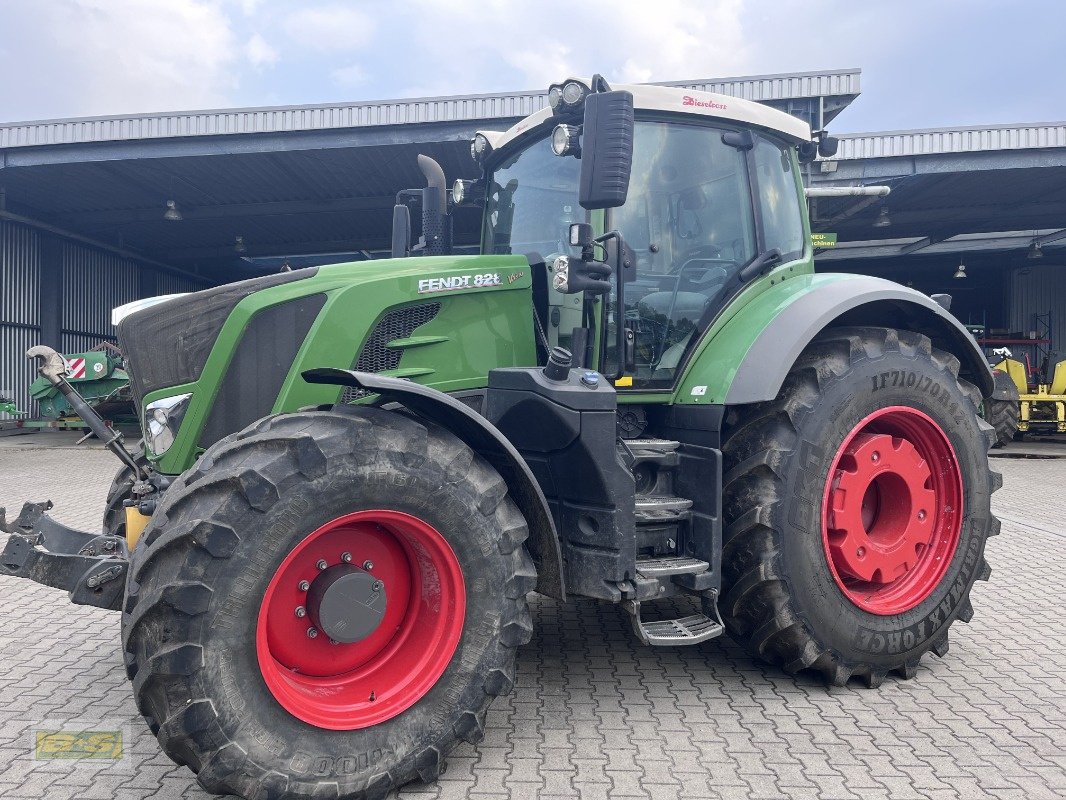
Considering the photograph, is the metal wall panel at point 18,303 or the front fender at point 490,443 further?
the metal wall panel at point 18,303

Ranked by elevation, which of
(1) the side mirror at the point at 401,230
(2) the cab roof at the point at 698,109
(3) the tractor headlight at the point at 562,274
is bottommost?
(3) the tractor headlight at the point at 562,274

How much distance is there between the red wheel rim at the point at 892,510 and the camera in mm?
3492

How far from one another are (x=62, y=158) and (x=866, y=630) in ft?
48.7

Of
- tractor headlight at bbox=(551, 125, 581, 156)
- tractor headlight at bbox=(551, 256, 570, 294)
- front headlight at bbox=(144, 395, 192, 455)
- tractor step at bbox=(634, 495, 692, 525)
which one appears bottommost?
tractor step at bbox=(634, 495, 692, 525)

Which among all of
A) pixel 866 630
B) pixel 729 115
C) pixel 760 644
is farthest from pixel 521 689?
pixel 729 115

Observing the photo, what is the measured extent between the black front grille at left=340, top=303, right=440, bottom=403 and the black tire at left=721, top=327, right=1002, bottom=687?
1.44 metres

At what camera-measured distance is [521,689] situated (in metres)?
3.47

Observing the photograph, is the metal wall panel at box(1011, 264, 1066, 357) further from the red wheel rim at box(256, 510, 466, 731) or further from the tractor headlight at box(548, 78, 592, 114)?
the red wheel rim at box(256, 510, 466, 731)

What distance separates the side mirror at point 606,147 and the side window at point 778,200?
1.24m

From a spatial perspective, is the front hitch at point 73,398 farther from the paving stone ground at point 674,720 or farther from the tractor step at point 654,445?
the tractor step at point 654,445

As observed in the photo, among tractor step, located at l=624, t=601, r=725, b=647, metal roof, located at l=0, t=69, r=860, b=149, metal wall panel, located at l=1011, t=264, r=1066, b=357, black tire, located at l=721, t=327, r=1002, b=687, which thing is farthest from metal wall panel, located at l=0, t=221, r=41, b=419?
metal wall panel, located at l=1011, t=264, r=1066, b=357

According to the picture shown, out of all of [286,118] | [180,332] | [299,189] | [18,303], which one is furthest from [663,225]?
[18,303]

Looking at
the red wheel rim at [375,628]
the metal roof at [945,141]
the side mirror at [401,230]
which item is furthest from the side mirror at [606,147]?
the metal roof at [945,141]

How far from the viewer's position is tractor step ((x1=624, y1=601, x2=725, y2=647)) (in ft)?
10.0
